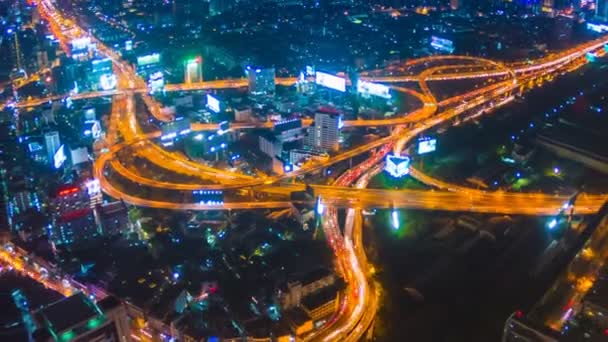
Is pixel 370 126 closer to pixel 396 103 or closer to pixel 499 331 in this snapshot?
pixel 396 103

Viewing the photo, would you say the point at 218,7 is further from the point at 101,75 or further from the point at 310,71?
the point at 310,71

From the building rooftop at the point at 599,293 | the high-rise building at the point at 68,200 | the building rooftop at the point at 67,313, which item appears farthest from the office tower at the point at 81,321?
the building rooftop at the point at 599,293

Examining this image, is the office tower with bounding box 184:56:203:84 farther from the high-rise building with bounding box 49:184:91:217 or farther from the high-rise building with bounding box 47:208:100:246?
the high-rise building with bounding box 47:208:100:246

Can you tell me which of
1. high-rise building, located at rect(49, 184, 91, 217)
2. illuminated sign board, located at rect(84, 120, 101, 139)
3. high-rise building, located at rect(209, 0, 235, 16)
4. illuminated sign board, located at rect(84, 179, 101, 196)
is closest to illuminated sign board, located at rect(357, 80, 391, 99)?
illuminated sign board, located at rect(84, 120, 101, 139)

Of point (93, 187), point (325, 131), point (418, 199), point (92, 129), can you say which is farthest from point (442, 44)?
point (93, 187)

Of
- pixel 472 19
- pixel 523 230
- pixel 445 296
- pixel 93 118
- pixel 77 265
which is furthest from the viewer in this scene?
pixel 472 19

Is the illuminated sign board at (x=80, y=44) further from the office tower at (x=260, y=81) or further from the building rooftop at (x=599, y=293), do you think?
the building rooftop at (x=599, y=293)

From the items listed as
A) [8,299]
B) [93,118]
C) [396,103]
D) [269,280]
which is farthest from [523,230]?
[93,118]
